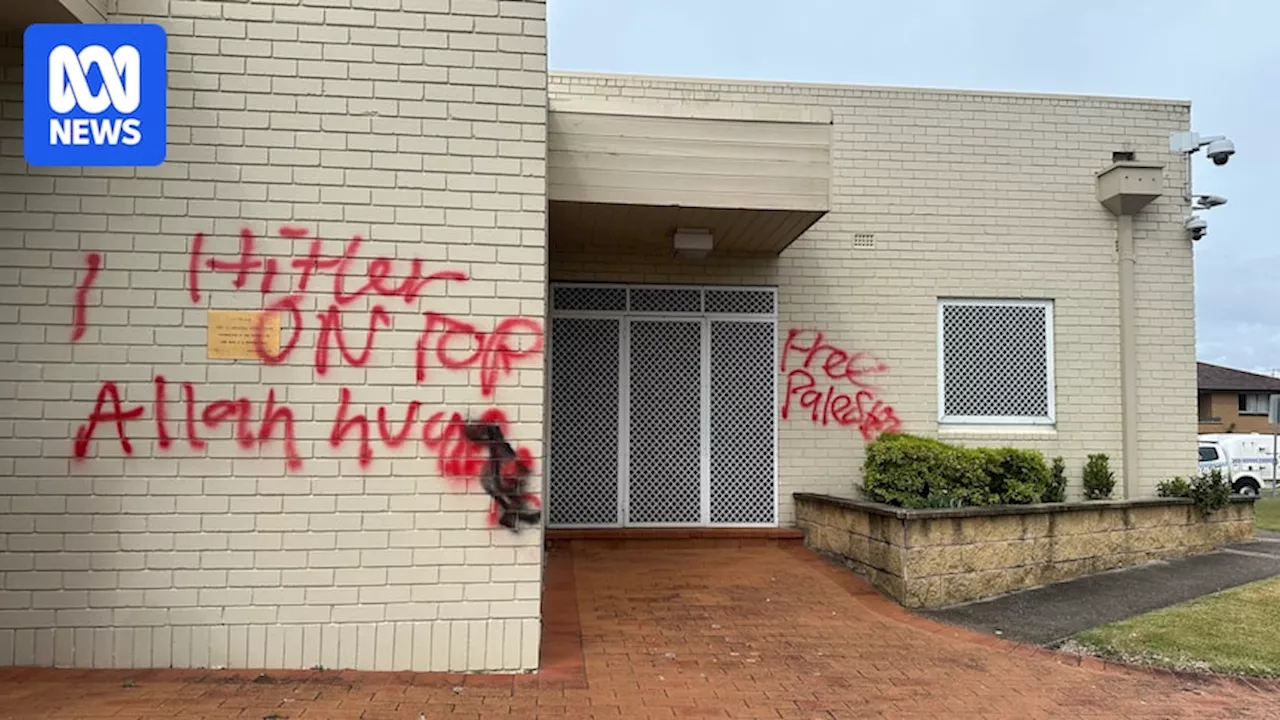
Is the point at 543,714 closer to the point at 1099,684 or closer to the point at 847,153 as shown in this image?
the point at 1099,684

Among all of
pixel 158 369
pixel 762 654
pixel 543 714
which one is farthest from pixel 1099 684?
pixel 158 369

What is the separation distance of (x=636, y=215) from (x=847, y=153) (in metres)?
3.18

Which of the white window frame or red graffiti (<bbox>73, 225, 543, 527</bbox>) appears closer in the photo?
red graffiti (<bbox>73, 225, 543, 527</bbox>)

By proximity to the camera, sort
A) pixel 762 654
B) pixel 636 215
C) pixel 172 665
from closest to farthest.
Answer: pixel 172 665 → pixel 762 654 → pixel 636 215

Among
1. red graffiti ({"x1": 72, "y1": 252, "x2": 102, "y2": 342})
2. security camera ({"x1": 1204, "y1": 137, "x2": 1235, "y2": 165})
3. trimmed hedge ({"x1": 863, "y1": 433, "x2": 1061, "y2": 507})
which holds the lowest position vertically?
trimmed hedge ({"x1": 863, "y1": 433, "x2": 1061, "y2": 507})

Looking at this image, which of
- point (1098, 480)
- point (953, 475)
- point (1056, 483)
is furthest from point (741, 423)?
point (1098, 480)

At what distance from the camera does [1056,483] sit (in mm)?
9844

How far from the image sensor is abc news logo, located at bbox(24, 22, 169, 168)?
4.98 meters

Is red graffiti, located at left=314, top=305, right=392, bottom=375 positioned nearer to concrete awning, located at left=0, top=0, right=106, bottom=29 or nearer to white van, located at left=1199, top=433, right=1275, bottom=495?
concrete awning, located at left=0, top=0, right=106, bottom=29

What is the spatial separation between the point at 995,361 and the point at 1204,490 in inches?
99.6

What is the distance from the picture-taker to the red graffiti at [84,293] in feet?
17.8

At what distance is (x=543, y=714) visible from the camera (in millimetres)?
4863

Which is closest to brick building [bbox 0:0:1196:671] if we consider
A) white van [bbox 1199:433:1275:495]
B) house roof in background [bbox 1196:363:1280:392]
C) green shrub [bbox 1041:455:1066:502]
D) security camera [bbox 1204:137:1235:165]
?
green shrub [bbox 1041:455:1066:502]

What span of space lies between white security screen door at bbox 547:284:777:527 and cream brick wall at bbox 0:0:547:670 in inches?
165
